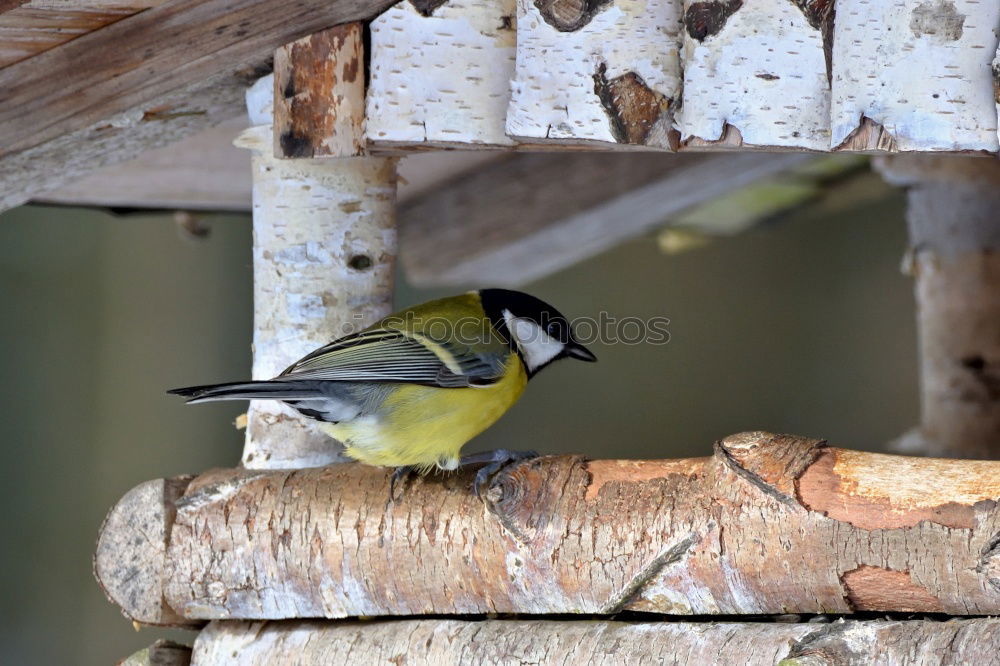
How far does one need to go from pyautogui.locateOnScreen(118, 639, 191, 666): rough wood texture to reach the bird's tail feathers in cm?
52

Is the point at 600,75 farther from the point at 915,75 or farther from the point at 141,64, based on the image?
the point at 141,64

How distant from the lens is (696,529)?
5.33 ft

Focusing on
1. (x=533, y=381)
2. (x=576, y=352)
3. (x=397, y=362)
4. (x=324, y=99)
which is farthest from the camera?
(x=533, y=381)

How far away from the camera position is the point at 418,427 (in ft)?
6.40

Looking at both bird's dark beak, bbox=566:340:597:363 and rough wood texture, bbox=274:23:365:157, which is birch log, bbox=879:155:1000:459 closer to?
bird's dark beak, bbox=566:340:597:363

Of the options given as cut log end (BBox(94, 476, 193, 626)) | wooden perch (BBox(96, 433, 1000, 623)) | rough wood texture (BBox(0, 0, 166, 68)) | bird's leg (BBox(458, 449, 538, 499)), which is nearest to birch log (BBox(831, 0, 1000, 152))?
wooden perch (BBox(96, 433, 1000, 623))

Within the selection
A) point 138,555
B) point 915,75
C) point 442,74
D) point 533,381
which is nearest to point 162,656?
point 138,555

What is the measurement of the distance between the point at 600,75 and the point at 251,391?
75cm

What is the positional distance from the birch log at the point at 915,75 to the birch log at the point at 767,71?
31mm

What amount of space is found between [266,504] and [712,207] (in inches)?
85.9

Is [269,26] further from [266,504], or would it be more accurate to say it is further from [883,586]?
[883,586]

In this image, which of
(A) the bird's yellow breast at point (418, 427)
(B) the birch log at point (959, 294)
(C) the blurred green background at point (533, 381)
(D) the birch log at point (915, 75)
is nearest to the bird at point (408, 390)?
(A) the bird's yellow breast at point (418, 427)

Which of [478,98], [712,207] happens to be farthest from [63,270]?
[478,98]

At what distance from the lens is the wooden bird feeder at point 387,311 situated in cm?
154
